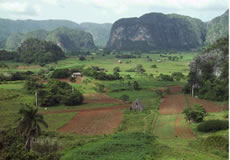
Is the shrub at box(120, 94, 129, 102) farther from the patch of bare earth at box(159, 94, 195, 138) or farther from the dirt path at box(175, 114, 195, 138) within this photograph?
the dirt path at box(175, 114, 195, 138)

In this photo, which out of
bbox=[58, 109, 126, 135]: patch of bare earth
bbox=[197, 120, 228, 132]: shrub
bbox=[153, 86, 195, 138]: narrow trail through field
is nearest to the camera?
bbox=[197, 120, 228, 132]: shrub

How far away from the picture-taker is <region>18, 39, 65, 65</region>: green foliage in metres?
131

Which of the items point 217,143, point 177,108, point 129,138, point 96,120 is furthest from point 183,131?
point 177,108

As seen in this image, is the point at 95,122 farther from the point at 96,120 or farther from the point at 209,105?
the point at 209,105

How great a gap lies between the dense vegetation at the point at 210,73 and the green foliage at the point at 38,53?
7249 centimetres

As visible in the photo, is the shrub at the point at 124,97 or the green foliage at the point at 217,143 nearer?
the green foliage at the point at 217,143

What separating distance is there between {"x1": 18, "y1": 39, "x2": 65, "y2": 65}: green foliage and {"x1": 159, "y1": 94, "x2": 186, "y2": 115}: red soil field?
73.8m

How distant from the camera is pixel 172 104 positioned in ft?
185

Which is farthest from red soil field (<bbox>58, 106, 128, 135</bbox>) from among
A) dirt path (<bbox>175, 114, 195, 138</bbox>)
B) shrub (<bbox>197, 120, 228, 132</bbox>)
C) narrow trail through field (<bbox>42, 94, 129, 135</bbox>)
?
shrub (<bbox>197, 120, 228, 132</bbox>)

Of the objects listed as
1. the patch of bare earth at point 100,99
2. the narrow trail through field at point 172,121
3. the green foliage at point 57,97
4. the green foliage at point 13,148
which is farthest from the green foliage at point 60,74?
the green foliage at point 13,148

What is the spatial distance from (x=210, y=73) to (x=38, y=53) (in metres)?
89.8

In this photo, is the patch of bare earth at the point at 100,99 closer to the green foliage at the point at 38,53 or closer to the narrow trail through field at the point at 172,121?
the narrow trail through field at the point at 172,121

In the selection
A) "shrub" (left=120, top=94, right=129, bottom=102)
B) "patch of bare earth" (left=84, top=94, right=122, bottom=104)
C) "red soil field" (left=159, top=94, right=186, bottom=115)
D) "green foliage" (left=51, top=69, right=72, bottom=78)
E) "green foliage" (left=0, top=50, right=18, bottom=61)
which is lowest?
"patch of bare earth" (left=84, top=94, right=122, bottom=104)

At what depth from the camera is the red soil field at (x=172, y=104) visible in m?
50.3
